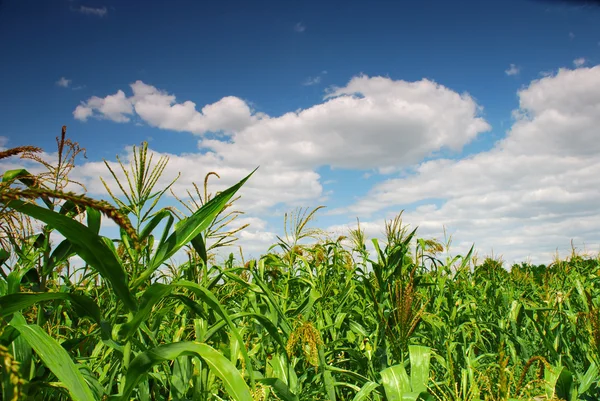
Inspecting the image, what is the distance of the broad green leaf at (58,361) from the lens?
126cm

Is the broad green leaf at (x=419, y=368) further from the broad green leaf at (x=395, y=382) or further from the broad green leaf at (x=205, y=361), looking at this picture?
the broad green leaf at (x=205, y=361)

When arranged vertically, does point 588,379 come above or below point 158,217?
below

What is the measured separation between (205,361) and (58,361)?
1.40 feet

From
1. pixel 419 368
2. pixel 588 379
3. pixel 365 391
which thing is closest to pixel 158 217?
pixel 365 391

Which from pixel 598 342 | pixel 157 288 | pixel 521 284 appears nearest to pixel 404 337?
pixel 598 342

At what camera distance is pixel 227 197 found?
59.3 inches

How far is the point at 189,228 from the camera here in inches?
61.3

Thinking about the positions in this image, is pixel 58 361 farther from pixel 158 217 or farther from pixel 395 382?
pixel 395 382

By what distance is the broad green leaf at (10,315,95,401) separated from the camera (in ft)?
4.13

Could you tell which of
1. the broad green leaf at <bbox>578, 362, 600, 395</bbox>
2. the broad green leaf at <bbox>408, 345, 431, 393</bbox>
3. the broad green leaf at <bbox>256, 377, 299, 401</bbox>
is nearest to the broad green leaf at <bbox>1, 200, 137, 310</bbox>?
the broad green leaf at <bbox>256, 377, 299, 401</bbox>

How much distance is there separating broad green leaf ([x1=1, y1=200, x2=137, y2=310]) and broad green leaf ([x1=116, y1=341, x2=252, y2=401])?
25 centimetres

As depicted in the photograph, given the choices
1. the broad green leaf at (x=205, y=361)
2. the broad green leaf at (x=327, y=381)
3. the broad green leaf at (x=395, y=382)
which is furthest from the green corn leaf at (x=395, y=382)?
the broad green leaf at (x=205, y=361)

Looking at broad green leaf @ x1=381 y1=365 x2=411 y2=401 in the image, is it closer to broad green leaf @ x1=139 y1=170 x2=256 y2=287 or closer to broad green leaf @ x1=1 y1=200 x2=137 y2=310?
broad green leaf @ x1=139 y1=170 x2=256 y2=287

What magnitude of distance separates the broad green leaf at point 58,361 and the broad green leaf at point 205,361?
0.49ft
